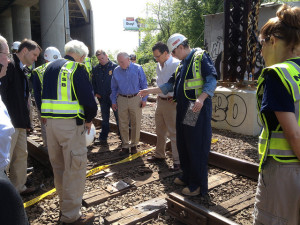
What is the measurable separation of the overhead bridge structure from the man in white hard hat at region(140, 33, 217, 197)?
15.3 meters

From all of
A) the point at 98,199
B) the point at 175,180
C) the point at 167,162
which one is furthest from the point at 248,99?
the point at 98,199

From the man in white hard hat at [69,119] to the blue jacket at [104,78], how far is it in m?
3.10

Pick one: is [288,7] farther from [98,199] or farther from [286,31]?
[98,199]

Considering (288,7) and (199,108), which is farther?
(199,108)

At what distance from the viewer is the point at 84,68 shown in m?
3.14

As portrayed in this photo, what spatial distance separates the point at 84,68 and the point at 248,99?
16.4ft

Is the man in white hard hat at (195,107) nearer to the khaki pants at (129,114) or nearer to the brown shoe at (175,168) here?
the brown shoe at (175,168)

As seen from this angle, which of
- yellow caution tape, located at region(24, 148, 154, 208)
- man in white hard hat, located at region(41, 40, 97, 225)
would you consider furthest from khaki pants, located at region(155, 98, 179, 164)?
man in white hard hat, located at region(41, 40, 97, 225)

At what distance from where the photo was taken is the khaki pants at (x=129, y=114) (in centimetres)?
558

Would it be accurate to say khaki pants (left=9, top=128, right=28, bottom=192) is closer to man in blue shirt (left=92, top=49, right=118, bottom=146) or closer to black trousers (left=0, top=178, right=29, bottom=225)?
man in blue shirt (left=92, top=49, right=118, bottom=146)

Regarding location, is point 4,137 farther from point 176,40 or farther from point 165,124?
point 165,124

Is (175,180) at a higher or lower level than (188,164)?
lower

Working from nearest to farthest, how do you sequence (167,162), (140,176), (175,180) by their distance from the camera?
(175,180)
(140,176)
(167,162)

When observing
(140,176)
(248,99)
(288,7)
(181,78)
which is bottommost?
(140,176)
